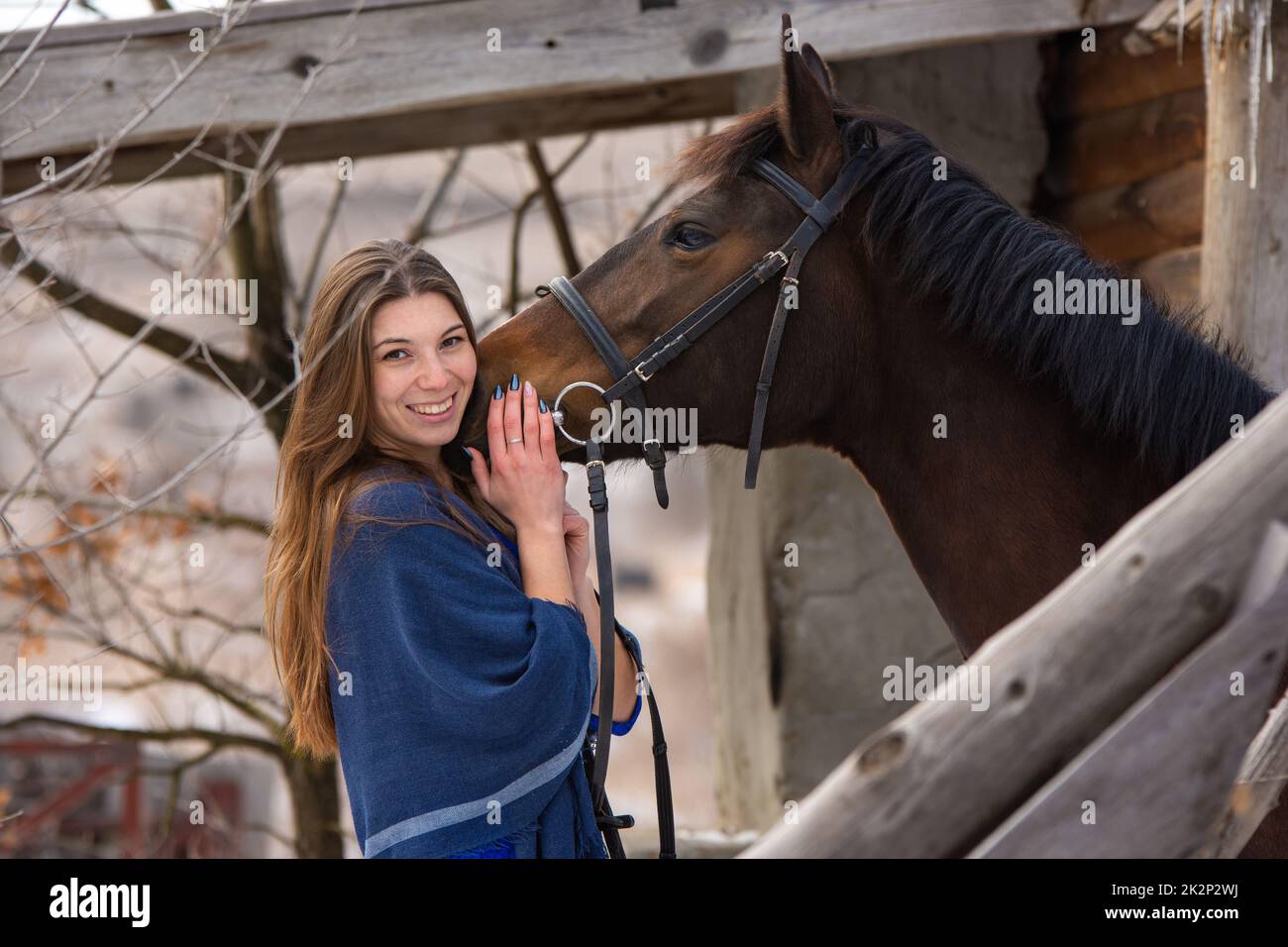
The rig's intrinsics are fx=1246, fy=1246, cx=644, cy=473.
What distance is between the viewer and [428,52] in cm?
385

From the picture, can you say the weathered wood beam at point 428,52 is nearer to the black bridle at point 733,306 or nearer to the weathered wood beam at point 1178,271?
the weathered wood beam at point 1178,271

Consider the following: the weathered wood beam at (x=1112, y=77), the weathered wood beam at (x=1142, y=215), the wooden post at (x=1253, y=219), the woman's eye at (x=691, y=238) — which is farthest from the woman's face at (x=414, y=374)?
the weathered wood beam at (x=1112, y=77)

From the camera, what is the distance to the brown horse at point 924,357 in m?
2.26

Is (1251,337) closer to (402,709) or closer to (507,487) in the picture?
(507,487)

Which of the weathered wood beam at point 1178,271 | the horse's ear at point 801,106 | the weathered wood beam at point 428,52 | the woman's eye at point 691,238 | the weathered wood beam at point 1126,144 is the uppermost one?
the weathered wood beam at point 428,52

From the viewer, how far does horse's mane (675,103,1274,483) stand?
223cm

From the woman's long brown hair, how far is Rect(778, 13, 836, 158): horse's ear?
742 millimetres

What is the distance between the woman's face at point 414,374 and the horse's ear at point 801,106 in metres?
0.77

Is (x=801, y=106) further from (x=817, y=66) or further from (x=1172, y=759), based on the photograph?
(x=1172, y=759)

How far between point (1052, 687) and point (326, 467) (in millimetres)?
1209

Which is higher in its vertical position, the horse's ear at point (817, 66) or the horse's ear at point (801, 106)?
the horse's ear at point (817, 66)

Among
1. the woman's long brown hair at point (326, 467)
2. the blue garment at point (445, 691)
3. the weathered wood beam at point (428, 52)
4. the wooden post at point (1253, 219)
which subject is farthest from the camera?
the weathered wood beam at point (428, 52)

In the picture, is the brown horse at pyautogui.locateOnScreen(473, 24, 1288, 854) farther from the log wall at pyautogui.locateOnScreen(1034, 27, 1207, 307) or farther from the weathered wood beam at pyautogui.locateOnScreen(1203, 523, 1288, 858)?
the log wall at pyautogui.locateOnScreen(1034, 27, 1207, 307)
